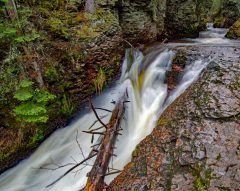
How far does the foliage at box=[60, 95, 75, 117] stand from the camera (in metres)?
5.91

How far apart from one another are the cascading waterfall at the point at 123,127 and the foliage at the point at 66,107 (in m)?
0.26

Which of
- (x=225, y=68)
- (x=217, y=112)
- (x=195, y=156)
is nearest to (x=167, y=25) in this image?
(x=225, y=68)

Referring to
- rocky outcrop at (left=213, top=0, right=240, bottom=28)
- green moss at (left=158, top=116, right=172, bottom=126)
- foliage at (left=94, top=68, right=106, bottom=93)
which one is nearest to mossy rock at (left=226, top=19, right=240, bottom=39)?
foliage at (left=94, top=68, right=106, bottom=93)

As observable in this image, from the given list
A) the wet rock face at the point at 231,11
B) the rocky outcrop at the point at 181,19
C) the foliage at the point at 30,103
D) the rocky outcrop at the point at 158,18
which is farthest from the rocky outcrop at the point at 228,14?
the foliage at the point at 30,103

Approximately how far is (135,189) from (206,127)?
4.17 ft

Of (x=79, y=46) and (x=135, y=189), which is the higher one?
(x=79, y=46)

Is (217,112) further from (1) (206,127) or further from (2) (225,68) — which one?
(2) (225,68)

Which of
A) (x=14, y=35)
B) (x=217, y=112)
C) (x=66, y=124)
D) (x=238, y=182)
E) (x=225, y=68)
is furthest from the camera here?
(x=66, y=124)

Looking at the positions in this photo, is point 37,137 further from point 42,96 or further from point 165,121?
point 165,121

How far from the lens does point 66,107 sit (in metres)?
5.94

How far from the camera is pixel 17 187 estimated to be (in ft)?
16.3

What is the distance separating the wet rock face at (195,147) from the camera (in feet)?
9.05

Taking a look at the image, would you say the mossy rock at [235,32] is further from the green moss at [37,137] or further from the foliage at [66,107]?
the green moss at [37,137]

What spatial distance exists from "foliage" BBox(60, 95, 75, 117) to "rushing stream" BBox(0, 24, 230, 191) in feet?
0.84
